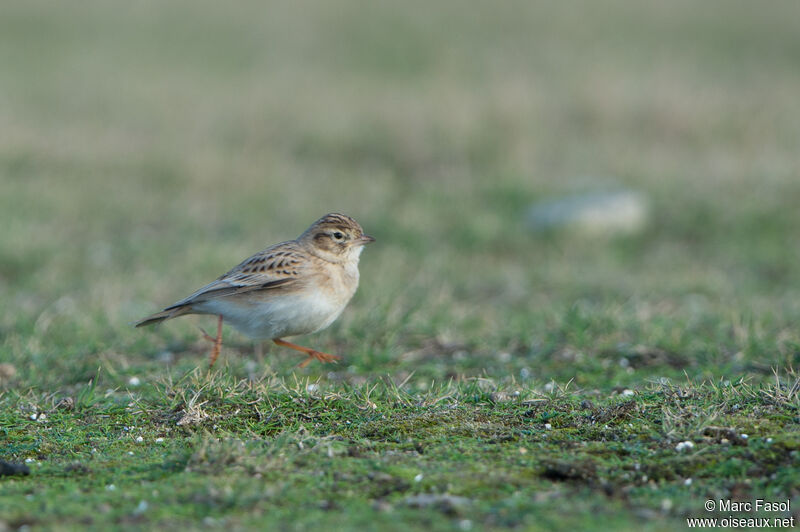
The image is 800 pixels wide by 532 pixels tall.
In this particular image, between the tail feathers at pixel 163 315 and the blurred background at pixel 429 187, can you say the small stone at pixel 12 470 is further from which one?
the tail feathers at pixel 163 315

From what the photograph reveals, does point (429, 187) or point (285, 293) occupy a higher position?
point (429, 187)

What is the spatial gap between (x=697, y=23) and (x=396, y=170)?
16.4 metres

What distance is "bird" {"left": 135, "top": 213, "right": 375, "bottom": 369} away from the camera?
22.0 feet

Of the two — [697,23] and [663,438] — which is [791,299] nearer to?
[663,438]

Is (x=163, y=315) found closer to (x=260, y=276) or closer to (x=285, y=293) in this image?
(x=260, y=276)

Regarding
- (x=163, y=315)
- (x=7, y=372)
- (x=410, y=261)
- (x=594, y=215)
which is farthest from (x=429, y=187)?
(x=7, y=372)

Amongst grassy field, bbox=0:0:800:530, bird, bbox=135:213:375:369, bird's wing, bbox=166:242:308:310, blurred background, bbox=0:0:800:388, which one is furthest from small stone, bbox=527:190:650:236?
bird's wing, bbox=166:242:308:310

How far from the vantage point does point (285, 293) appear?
6.77 meters

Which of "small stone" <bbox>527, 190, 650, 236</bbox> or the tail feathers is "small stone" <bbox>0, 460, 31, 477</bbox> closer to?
the tail feathers

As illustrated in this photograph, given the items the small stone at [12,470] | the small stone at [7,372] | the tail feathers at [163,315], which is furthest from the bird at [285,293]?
the small stone at [12,470]

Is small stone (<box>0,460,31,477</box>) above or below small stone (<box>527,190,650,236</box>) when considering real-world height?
below

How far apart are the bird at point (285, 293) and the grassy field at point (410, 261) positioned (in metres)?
0.39

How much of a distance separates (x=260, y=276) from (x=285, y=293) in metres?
0.30

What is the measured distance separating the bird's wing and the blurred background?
0.63 m
